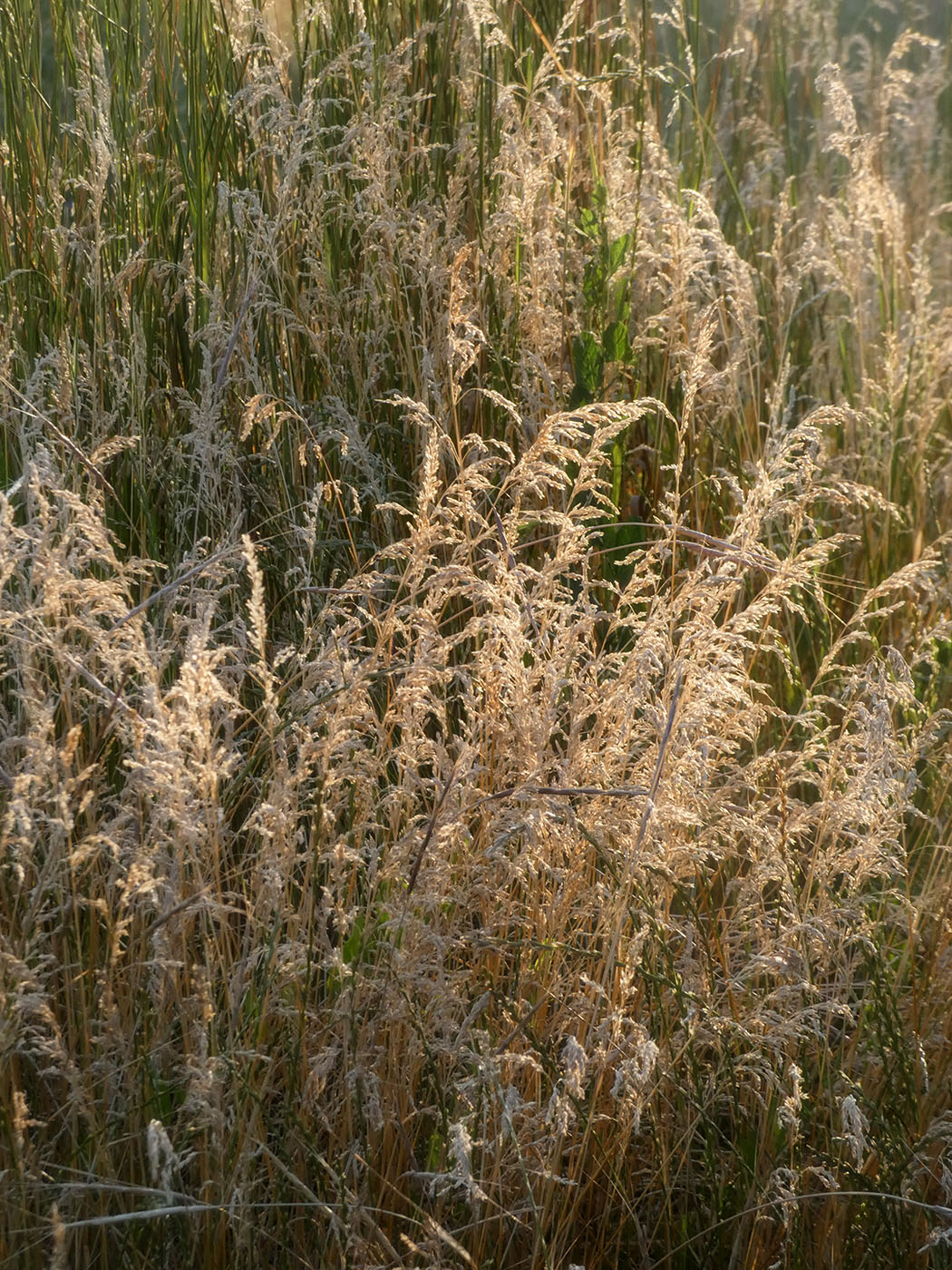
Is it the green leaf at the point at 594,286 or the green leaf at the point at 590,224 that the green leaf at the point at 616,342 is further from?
the green leaf at the point at 590,224

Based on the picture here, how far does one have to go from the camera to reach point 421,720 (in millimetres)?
1475

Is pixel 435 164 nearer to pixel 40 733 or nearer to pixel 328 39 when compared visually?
pixel 328 39

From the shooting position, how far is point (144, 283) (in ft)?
6.72

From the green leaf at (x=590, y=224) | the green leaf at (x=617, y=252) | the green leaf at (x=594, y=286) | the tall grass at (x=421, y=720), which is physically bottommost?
the tall grass at (x=421, y=720)

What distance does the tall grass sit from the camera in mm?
1290

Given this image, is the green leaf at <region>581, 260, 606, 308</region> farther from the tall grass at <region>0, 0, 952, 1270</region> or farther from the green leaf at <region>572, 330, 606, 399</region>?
the green leaf at <region>572, 330, 606, 399</region>

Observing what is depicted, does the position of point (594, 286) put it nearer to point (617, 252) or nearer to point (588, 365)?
point (617, 252)

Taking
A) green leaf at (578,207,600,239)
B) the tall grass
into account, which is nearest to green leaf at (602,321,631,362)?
the tall grass

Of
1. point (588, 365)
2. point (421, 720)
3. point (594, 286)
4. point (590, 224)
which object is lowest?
point (421, 720)

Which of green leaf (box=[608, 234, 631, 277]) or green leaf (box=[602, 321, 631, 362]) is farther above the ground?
green leaf (box=[608, 234, 631, 277])

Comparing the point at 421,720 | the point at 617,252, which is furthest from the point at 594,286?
the point at 421,720

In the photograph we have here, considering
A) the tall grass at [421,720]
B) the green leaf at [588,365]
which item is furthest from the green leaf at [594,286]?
the green leaf at [588,365]

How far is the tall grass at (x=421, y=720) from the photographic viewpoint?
129 cm

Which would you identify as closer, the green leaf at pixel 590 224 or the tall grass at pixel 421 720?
the tall grass at pixel 421 720
